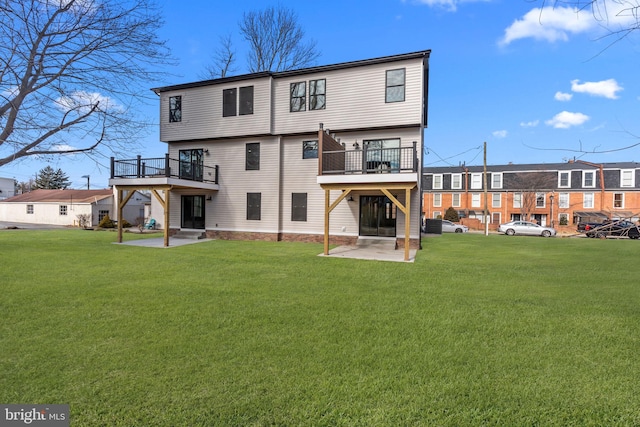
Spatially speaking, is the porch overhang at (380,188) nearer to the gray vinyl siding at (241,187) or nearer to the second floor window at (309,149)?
the second floor window at (309,149)

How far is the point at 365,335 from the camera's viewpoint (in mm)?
3941

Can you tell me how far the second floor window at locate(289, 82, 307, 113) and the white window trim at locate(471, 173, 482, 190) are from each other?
99.9 ft

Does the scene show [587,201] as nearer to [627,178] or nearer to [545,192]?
[545,192]

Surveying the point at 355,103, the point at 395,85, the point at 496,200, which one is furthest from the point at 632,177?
the point at 355,103

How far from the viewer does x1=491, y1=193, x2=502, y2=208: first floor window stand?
37156 millimetres

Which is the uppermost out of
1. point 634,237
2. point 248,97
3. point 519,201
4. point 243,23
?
point 243,23

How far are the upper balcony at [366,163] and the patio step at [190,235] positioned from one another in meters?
7.15

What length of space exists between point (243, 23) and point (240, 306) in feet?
78.4

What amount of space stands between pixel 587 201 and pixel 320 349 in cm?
4180

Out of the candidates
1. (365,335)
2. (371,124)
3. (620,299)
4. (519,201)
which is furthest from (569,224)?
(365,335)

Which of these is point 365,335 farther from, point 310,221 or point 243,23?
point 243,23

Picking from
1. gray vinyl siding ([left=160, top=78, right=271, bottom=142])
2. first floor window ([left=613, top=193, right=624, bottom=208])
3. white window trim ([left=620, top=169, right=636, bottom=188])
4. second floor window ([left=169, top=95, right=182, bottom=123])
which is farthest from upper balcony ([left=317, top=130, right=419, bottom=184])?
white window trim ([left=620, top=169, right=636, bottom=188])

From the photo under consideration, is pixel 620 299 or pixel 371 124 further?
pixel 371 124

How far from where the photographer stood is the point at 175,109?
1609cm
